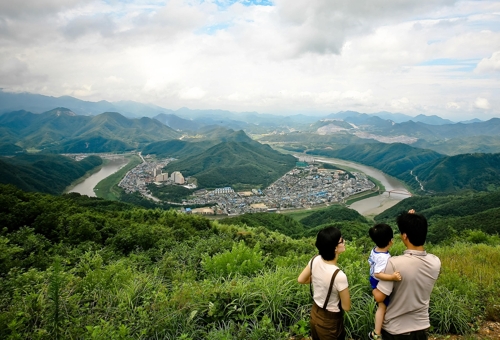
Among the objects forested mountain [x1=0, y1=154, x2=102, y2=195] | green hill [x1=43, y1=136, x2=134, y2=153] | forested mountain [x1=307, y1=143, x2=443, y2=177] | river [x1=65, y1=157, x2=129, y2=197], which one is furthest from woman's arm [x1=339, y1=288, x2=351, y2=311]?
green hill [x1=43, y1=136, x2=134, y2=153]

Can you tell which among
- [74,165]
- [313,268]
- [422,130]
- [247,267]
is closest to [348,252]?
[247,267]

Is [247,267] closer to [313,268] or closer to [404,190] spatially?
[313,268]

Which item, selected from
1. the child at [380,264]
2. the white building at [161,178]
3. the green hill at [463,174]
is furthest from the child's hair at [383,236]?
Result: the green hill at [463,174]

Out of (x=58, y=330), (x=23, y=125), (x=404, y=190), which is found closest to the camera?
(x=58, y=330)

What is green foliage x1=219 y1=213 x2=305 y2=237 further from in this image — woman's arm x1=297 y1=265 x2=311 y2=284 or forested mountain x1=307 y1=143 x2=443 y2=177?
forested mountain x1=307 y1=143 x2=443 y2=177

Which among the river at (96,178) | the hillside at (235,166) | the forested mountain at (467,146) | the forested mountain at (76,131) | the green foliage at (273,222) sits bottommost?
the forested mountain at (467,146)

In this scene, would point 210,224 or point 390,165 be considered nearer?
point 210,224

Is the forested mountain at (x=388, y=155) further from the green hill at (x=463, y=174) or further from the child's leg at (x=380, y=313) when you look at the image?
the child's leg at (x=380, y=313)
